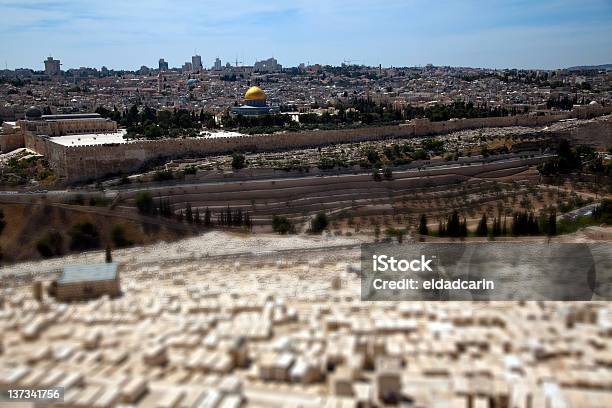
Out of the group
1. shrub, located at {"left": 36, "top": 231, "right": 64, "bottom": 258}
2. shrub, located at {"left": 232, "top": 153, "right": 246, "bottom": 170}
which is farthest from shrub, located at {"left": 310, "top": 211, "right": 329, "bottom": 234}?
shrub, located at {"left": 36, "top": 231, "right": 64, "bottom": 258}

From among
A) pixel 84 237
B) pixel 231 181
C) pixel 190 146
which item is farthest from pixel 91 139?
pixel 84 237

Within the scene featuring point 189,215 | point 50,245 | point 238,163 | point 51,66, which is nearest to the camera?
point 50,245

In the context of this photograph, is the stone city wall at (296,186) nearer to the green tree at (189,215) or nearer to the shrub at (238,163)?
the shrub at (238,163)

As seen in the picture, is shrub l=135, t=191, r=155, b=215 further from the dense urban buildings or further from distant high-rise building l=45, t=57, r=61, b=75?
distant high-rise building l=45, t=57, r=61, b=75

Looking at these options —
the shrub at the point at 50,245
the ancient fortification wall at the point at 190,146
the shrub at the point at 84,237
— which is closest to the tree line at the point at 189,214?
the shrub at the point at 84,237

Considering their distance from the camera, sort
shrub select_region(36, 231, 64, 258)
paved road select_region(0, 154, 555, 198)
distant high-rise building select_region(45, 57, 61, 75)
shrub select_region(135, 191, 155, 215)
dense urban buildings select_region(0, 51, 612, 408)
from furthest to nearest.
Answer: distant high-rise building select_region(45, 57, 61, 75), paved road select_region(0, 154, 555, 198), shrub select_region(135, 191, 155, 215), shrub select_region(36, 231, 64, 258), dense urban buildings select_region(0, 51, 612, 408)

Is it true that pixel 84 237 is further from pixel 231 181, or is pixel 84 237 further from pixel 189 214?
pixel 231 181
